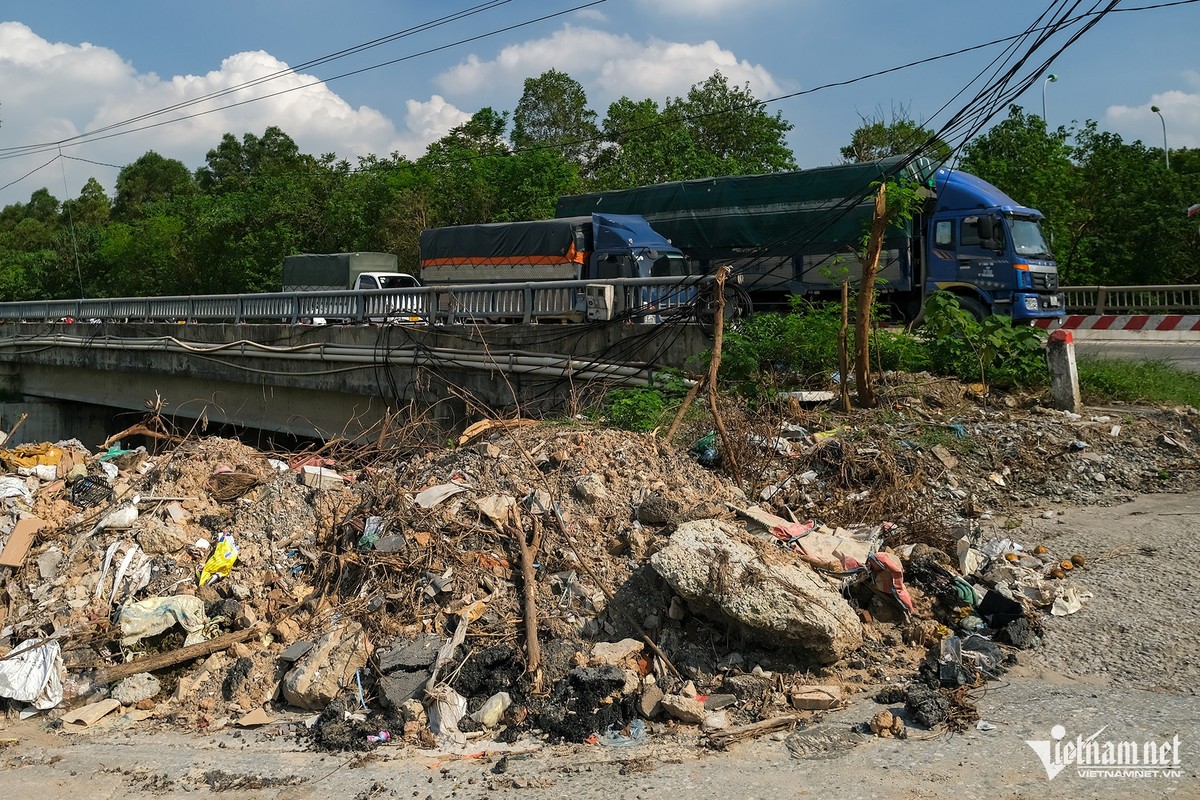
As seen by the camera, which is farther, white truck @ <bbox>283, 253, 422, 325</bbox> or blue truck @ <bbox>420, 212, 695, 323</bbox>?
white truck @ <bbox>283, 253, 422, 325</bbox>

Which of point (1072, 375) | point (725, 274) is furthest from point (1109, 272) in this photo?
point (725, 274)

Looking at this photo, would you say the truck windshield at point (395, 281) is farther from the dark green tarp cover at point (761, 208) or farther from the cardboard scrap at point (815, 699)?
the cardboard scrap at point (815, 699)

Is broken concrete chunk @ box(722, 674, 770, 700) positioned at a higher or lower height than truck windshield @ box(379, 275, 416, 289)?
lower

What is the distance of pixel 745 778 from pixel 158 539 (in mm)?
4937

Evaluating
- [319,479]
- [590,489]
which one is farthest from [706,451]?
[319,479]

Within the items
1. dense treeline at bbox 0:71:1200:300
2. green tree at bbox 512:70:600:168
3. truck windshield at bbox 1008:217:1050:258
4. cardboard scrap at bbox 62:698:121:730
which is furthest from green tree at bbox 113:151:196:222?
cardboard scrap at bbox 62:698:121:730

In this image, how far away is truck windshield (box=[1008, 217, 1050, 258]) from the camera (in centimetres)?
1545

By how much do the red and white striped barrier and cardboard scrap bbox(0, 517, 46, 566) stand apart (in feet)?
55.4

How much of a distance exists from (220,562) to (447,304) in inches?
291

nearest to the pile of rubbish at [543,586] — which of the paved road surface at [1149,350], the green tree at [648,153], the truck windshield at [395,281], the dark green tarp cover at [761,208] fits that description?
the paved road surface at [1149,350]

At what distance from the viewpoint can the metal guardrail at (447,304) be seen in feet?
38.1

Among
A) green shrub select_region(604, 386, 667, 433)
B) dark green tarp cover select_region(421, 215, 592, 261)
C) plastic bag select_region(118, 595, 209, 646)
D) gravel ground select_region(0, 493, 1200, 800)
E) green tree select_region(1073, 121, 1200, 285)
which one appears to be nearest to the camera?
gravel ground select_region(0, 493, 1200, 800)

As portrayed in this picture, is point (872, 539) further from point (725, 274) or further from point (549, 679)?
point (725, 274)

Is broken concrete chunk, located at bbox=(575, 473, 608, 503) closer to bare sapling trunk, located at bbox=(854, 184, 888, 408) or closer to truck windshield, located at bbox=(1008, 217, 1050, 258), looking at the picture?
bare sapling trunk, located at bbox=(854, 184, 888, 408)
